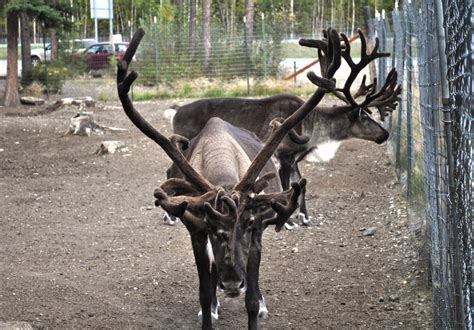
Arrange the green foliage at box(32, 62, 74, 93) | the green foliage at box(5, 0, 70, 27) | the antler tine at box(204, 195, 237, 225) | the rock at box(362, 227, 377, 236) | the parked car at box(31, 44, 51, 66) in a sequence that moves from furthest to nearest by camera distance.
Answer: the parked car at box(31, 44, 51, 66) < the green foliage at box(32, 62, 74, 93) < the green foliage at box(5, 0, 70, 27) < the rock at box(362, 227, 377, 236) < the antler tine at box(204, 195, 237, 225)

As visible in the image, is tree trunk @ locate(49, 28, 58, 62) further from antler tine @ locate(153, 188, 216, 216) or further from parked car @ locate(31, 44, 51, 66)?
antler tine @ locate(153, 188, 216, 216)

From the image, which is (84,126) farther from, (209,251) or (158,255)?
(209,251)

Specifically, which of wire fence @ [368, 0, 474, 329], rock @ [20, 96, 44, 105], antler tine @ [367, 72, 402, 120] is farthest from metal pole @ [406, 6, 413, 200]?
rock @ [20, 96, 44, 105]

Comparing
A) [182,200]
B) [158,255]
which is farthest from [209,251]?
[158,255]

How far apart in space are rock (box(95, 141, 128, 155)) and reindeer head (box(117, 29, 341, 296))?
27.0 ft

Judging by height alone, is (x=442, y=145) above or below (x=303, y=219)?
above

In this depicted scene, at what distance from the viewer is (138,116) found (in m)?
5.37

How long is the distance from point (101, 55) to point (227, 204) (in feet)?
107

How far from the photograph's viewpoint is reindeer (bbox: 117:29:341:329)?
4934 mm

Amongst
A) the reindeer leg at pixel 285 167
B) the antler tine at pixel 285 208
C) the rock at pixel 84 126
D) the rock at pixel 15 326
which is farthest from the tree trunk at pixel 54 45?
the antler tine at pixel 285 208

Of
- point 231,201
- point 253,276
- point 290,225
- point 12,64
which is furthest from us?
point 12,64

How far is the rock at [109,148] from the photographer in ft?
44.6

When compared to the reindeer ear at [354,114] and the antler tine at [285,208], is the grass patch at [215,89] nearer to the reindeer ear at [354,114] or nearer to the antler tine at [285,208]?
the reindeer ear at [354,114]

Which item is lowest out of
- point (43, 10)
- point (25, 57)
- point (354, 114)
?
point (354, 114)
